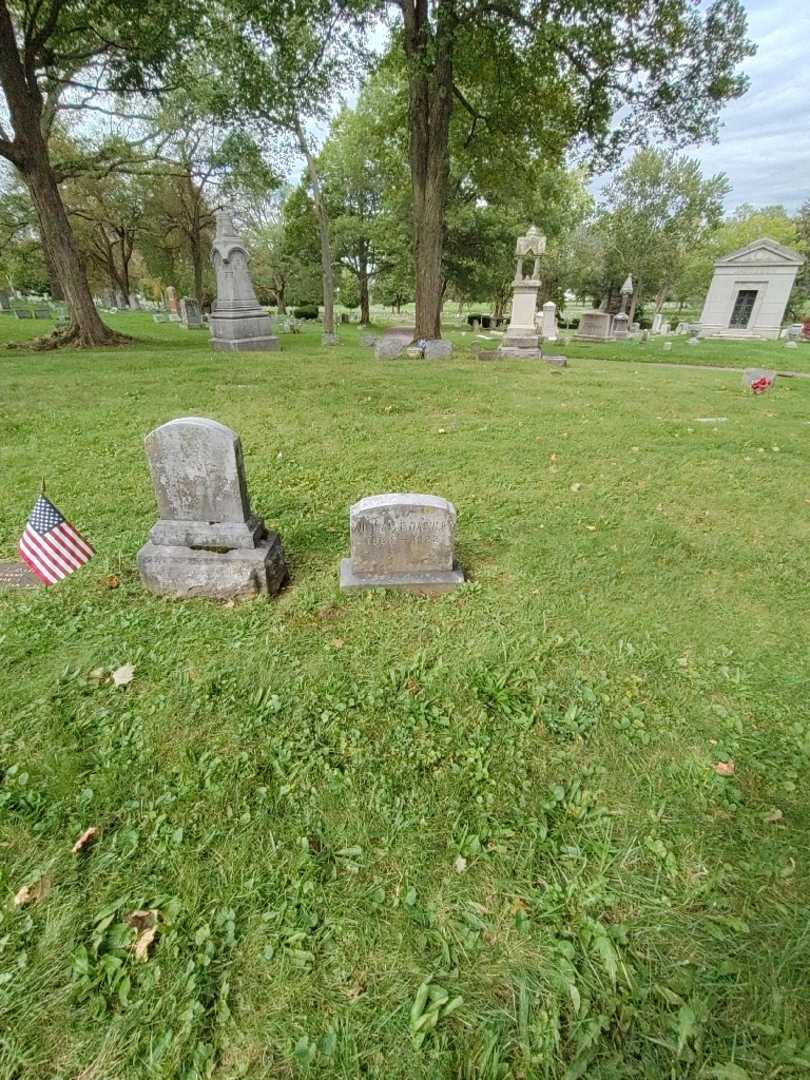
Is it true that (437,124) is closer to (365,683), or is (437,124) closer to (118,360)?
(118,360)

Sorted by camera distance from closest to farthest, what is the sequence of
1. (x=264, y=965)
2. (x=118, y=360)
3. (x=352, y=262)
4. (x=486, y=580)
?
(x=264, y=965) → (x=486, y=580) → (x=118, y=360) → (x=352, y=262)

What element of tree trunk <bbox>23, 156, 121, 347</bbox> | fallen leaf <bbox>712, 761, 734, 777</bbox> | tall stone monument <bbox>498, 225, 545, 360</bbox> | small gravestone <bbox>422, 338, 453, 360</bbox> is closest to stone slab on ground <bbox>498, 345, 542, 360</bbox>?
tall stone monument <bbox>498, 225, 545, 360</bbox>

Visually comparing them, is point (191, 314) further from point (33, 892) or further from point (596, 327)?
point (33, 892)

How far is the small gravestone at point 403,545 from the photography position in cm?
333

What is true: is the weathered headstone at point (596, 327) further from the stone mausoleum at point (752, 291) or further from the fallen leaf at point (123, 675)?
the fallen leaf at point (123, 675)

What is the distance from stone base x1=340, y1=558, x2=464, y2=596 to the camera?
3.44 m

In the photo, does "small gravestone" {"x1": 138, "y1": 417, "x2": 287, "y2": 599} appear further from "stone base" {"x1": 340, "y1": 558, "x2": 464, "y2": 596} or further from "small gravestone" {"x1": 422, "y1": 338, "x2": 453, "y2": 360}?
"small gravestone" {"x1": 422, "y1": 338, "x2": 453, "y2": 360}

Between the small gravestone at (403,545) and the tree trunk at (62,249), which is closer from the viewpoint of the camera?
the small gravestone at (403,545)

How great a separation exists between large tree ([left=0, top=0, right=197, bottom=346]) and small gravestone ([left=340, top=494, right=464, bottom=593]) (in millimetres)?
14568

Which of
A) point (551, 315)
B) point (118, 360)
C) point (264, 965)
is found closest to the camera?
point (264, 965)

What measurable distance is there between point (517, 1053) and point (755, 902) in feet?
3.26

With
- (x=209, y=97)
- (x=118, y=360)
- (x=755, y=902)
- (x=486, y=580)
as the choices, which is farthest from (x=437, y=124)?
(x=755, y=902)

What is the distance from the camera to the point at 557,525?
169 inches

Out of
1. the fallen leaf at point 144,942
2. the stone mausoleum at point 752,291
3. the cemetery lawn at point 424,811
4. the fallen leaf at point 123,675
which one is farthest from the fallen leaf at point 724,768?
the stone mausoleum at point 752,291
